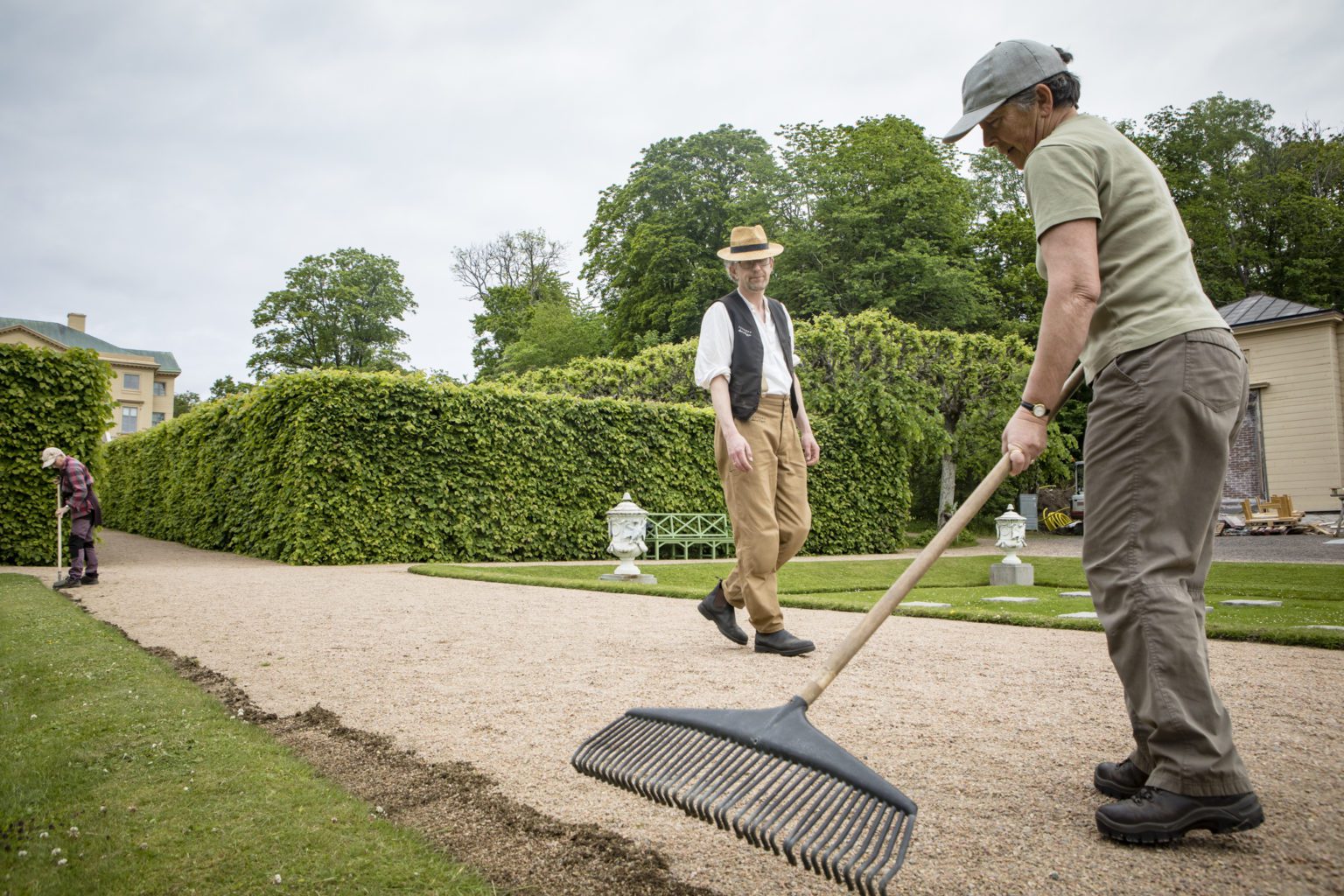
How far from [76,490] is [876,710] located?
1104cm

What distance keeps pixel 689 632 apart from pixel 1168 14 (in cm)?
759

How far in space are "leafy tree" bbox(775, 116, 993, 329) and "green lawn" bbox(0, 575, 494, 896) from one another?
96.2 feet

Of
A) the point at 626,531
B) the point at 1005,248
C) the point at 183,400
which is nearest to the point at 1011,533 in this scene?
the point at 626,531

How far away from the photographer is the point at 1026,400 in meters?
2.45

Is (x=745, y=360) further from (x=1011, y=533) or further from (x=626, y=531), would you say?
(x=1011, y=533)

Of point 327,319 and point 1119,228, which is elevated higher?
point 327,319

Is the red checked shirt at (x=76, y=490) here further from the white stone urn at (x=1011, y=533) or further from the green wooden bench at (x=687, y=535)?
the white stone urn at (x=1011, y=533)

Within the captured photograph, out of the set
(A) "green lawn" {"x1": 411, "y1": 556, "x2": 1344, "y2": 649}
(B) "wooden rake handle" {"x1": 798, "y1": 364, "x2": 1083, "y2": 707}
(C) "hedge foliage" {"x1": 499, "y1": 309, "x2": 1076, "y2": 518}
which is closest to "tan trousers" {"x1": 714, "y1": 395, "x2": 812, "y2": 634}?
(B) "wooden rake handle" {"x1": 798, "y1": 364, "x2": 1083, "y2": 707}

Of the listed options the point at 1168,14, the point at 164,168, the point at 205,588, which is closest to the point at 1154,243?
the point at 1168,14

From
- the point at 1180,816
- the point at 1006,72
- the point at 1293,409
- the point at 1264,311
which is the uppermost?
the point at 1264,311

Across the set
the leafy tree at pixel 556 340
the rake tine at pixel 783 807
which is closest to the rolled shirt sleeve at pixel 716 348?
the rake tine at pixel 783 807

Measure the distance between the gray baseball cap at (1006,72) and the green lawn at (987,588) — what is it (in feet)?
13.2

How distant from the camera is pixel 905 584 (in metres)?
2.51

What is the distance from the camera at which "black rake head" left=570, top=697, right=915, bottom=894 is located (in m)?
1.72
